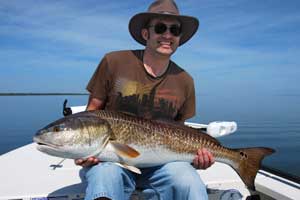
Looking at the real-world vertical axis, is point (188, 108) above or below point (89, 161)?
above

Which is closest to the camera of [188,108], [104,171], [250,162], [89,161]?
[104,171]

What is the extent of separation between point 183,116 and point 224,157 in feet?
2.47

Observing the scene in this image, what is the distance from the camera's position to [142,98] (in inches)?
152

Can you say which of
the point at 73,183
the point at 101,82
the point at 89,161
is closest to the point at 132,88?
the point at 101,82

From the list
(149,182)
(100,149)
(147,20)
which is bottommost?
(149,182)

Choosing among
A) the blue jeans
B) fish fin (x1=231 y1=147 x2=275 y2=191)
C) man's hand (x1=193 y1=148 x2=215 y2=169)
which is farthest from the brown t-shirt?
fish fin (x1=231 y1=147 x2=275 y2=191)

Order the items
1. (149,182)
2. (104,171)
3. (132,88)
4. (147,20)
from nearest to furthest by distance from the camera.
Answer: (104,171), (149,182), (132,88), (147,20)

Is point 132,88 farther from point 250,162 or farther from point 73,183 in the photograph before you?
point 250,162

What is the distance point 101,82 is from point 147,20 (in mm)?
868

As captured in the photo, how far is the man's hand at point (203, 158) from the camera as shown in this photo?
358 centimetres

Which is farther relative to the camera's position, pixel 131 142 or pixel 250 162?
pixel 250 162

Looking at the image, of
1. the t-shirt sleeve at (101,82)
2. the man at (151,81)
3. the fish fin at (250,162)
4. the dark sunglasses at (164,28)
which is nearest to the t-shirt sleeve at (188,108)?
the man at (151,81)

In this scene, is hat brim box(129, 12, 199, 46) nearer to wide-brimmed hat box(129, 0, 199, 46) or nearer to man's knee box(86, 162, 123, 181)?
wide-brimmed hat box(129, 0, 199, 46)

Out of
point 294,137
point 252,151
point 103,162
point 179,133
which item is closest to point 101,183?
point 103,162
